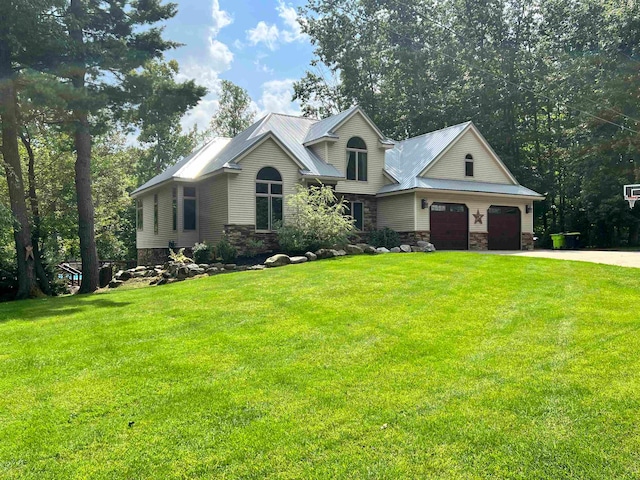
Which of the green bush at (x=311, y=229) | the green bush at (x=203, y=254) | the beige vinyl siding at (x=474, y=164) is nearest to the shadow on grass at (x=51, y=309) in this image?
the green bush at (x=203, y=254)

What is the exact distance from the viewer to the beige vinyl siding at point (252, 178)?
17406mm

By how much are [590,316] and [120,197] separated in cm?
2784

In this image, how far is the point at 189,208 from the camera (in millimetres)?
19703

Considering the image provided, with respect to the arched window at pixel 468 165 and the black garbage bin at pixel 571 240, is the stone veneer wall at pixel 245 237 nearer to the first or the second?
the arched window at pixel 468 165

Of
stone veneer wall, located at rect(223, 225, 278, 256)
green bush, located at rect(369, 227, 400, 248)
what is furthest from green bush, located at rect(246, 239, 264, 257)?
green bush, located at rect(369, 227, 400, 248)

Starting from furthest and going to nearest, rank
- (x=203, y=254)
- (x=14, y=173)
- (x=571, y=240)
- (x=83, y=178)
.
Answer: (x=571, y=240)
(x=203, y=254)
(x=83, y=178)
(x=14, y=173)

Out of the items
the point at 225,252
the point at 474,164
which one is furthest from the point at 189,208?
the point at 474,164

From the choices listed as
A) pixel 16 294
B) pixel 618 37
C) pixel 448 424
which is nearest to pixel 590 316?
pixel 448 424

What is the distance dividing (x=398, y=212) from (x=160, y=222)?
10109 millimetres

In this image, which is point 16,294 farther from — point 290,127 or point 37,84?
point 290,127

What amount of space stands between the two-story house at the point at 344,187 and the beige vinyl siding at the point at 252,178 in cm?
4

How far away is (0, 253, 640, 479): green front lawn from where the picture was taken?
3.28m

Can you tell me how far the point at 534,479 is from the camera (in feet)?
10.0

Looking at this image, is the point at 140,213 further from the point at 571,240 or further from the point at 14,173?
the point at 571,240
